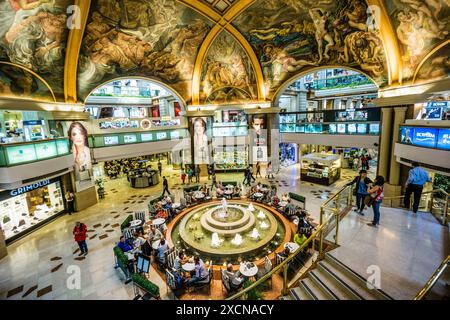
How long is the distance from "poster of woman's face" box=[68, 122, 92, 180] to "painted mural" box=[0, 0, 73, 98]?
2764 mm

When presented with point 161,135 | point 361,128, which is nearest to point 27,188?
point 161,135

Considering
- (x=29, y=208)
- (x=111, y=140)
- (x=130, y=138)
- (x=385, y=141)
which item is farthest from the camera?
(x=130, y=138)

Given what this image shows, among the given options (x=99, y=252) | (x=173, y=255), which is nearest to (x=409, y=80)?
(x=173, y=255)

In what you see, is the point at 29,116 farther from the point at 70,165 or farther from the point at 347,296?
the point at 347,296

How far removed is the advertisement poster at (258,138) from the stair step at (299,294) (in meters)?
14.0

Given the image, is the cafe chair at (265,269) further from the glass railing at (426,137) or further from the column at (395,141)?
the column at (395,141)

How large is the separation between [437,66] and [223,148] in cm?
1451

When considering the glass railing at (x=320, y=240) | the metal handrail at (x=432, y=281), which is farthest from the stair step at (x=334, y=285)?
the metal handrail at (x=432, y=281)

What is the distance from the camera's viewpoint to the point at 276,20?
488 inches

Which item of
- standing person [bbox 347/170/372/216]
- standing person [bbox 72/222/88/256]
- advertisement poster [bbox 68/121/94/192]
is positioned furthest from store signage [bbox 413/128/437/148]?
advertisement poster [bbox 68/121/94/192]

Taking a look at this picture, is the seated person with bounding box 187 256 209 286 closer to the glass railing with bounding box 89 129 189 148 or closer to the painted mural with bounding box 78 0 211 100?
the glass railing with bounding box 89 129 189 148

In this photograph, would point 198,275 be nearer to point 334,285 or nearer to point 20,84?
point 334,285

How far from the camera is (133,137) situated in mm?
15586

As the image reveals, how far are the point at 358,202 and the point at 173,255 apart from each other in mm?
6667
